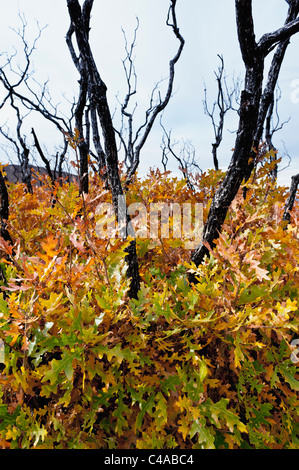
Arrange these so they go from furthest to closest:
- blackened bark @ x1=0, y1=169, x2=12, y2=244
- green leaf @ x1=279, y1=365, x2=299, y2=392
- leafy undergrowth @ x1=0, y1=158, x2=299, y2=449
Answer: blackened bark @ x1=0, y1=169, x2=12, y2=244 → green leaf @ x1=279, y1=365, x2=299, y2=392 → leafy undergrowth @ x1=0, y1=158, x2=299, y2=449

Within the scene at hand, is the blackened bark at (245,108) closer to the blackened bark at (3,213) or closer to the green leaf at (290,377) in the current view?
the green leaf at (290,377)

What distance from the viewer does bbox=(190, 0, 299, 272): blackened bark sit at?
1.81 meters

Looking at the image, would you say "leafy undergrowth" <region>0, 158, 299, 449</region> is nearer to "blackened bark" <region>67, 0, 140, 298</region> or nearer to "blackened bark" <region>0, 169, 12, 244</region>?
"blackened bark" <region>67, 0, 140, 298</region>

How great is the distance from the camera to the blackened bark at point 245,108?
1.81m

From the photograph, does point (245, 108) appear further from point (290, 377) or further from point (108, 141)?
point (290, 377)

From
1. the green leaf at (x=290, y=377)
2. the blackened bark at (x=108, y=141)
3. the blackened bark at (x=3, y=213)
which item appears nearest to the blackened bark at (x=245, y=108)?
the blackened bark at (x=108, y=141)

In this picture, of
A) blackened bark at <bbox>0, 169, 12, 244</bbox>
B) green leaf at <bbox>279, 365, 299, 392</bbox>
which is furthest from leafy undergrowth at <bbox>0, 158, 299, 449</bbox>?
blackened bark at <bbox>0, 169, 12, 244</bbox>

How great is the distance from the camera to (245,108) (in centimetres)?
181

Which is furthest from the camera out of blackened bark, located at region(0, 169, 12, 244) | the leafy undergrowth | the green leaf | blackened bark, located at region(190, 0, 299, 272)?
blackened bark, located at region(0, 169, 12, 244)

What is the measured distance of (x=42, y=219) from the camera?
2.92 metres

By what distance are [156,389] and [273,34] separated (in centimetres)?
237
